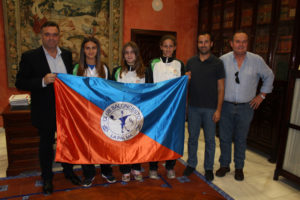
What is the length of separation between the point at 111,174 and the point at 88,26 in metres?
2.93

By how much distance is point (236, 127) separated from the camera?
250 centimetres

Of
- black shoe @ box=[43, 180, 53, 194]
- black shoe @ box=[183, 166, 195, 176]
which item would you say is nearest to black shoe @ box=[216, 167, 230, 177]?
black shoe @ box=[183, 166, 195, 176]

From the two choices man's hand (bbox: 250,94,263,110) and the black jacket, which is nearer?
the black jacket

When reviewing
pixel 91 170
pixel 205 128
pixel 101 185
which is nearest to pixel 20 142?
pixel 91 170

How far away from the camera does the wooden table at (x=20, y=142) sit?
2461 millimetres

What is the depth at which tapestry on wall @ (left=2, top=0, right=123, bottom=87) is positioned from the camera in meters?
3.88

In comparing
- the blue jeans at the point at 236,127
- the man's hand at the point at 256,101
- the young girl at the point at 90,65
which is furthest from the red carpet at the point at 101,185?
the man's hand at the point at 256,101

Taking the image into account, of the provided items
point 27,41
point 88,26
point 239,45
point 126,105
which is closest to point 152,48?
point 88,26

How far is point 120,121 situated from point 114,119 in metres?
0.06

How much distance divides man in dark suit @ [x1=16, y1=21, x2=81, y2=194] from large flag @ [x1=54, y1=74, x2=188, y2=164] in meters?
0.12

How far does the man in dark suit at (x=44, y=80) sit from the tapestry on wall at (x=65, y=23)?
7.56ft

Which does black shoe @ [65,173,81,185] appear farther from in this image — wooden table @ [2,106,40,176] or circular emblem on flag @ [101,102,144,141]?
circular emblem on flag @ [101,102,144,141]

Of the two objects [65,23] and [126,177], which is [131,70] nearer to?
[126,177]

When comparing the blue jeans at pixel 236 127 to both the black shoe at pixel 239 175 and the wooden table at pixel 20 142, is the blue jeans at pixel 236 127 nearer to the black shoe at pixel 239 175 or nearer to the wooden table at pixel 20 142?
the black shoe at pixel 239 175
